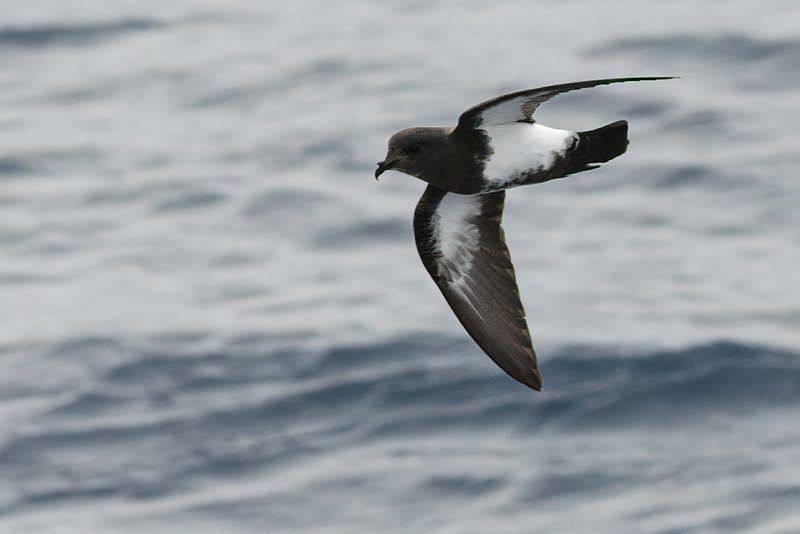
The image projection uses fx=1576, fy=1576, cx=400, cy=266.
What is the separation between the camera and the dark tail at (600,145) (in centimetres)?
925

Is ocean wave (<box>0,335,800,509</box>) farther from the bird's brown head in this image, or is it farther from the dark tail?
the bird's brown head

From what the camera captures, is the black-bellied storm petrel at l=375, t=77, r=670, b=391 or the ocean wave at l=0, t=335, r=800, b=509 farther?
the ocean wave at l=0, t=335, r=800, b=509

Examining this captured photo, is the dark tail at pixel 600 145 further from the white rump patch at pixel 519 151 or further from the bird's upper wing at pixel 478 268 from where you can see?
the bird's upper wing at pixel 478 268

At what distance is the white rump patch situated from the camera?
30.3ft

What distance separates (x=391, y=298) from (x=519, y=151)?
1410 cm

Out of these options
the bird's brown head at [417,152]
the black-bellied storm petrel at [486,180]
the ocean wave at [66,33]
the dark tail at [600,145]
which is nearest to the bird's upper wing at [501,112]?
the black-bellied storm petrel at [486,180]

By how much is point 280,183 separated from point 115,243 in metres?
2.97

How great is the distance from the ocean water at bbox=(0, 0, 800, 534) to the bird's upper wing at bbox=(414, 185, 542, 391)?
1050 cm

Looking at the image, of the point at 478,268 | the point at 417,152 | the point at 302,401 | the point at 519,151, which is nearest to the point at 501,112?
the point at 519,151

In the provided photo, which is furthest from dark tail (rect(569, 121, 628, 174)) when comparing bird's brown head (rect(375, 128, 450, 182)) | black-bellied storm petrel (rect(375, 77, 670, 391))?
bird's brown head (rect(375, 128, 450, 182))

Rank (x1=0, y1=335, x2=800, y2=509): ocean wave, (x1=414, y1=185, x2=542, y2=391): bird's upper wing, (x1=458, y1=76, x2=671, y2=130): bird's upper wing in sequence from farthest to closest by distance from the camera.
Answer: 1. (x1=0, y1=335, x2=800, y2=509): ocean wave
2. (x1=414, y1=185, x2=542, y2=391): bird's upper wing
3. (x1=458, y1=76, x2=671, y2=130): bird's upper wing

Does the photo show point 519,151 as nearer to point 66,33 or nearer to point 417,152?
point 417,152

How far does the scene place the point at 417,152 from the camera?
9188mm

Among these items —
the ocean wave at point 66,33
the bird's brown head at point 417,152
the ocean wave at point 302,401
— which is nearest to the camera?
the bird's brown head at point 417,152
